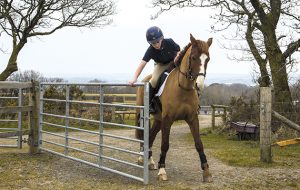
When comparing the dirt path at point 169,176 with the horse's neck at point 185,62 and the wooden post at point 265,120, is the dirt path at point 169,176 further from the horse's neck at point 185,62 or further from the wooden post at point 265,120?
the horse's neck at point 185,62

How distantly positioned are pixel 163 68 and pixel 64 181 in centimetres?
244

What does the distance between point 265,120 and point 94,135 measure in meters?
8.00

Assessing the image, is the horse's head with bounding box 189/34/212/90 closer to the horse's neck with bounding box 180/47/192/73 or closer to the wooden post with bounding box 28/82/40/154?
the horse's neck with bounding box 180/47/192/73

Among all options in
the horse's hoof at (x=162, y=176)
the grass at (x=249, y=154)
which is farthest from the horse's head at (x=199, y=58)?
the grass at (x=249, y=154)

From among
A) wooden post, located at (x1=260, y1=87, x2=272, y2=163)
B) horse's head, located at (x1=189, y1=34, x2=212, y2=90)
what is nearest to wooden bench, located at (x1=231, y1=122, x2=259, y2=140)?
wooden post, located at (x1=260, y1=87, x2=272, y2=163)

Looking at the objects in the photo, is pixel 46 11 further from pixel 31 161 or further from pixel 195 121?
pixel 195 121

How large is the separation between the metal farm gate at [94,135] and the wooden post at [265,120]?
7.83ft

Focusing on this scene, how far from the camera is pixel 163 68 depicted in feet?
24.1

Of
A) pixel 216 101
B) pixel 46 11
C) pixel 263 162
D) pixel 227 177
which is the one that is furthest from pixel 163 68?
pixel 216 101

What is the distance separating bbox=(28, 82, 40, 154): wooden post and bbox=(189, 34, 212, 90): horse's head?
13.9 feet

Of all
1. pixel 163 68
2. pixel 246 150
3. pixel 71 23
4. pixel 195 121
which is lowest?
pixel 246 150

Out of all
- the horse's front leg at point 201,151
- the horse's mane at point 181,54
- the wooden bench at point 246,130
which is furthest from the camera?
the wooden bench at point 246,130

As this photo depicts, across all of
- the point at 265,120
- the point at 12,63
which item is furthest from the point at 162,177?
the point at 12,63

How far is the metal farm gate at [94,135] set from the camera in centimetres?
664
